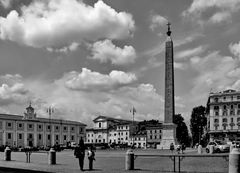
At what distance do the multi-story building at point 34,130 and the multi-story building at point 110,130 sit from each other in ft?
57.7

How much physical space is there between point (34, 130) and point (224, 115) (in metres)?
56.3

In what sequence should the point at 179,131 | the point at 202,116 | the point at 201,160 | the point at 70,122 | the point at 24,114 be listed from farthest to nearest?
the point at 70,122
the point at 24,114
the point at 202,116
the point at 179,131
the point at 201,160

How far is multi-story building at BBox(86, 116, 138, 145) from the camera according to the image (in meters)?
142

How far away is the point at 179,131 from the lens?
96.6 m

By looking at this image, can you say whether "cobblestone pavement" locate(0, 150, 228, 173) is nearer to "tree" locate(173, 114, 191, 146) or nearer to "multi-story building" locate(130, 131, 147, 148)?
"tree" locate(173, 114, 191, 146)

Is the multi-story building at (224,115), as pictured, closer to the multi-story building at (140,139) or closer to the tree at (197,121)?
the tree at (197,121)

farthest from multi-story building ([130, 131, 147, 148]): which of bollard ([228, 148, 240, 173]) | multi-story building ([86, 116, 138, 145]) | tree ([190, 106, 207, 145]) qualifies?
bollard ([228, 148, 240, 173])

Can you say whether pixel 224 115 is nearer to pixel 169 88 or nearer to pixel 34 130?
pixel 34 130

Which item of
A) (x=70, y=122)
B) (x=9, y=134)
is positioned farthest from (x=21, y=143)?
(x=70, y=122)

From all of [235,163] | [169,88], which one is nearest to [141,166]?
[235,163]

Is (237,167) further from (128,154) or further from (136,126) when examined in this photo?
(136,126)

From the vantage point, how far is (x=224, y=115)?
108 m

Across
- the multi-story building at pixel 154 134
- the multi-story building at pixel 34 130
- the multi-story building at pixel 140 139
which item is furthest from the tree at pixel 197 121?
the multi-story building at pixel 34 130

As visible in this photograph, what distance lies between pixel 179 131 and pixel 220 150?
55.2m
